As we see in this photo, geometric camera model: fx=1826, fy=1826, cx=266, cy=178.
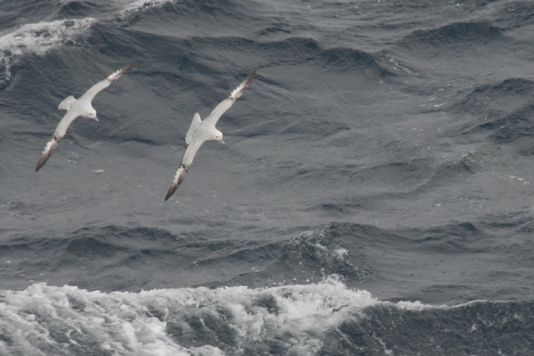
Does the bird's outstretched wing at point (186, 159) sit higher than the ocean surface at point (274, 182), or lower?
higher

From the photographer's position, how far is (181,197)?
256 feet

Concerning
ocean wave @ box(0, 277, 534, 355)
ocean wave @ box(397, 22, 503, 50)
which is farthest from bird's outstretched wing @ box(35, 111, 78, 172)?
ocean wave @ box(397, 22, 503, 50)

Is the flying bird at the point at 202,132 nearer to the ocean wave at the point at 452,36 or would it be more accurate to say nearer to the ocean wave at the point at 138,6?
the ocean wave at the point at 138,6

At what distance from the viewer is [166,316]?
68938mm

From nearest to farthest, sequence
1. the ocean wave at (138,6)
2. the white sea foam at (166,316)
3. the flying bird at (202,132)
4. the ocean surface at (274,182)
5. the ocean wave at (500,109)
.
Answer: the white sea foam at (166,316), the ocean surface at (274,182), the flying bird at (202,132), the ocean wave at (500,109), the ocean wave at (138,6)

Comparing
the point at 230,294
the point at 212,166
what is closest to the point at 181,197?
the point at 212,166

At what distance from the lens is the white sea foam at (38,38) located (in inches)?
3398

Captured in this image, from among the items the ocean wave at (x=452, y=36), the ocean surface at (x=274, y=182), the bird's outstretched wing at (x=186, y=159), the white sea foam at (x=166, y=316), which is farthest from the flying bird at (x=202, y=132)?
the ocean wave at (x=452, y=36)

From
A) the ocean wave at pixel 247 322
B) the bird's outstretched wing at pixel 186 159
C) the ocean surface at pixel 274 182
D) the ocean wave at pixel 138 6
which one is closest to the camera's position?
the ocean wave at pixel 247 322

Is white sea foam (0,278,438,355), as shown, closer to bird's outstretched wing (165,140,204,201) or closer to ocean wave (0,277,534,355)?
ocean wave (0,277,534,355)

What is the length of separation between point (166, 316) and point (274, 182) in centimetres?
1162

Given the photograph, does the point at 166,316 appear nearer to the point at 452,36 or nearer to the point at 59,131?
the point at 59,131

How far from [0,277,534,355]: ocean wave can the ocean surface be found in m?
0.09

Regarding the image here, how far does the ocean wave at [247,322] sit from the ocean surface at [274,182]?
0.09 metres
